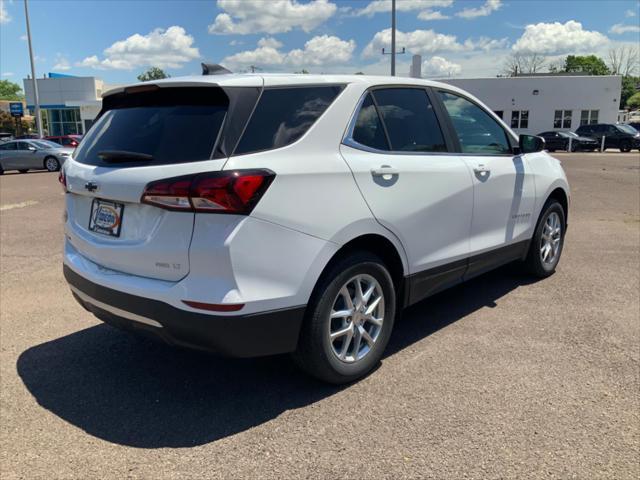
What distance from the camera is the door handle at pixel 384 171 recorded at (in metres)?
3.34

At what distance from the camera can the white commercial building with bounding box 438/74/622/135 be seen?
4375 centimetres

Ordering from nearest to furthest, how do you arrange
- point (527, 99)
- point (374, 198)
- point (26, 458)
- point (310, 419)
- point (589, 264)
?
point (26, 458)
point (310, 419)
point (374, 198)
point (589, 264)
point (527, 99)

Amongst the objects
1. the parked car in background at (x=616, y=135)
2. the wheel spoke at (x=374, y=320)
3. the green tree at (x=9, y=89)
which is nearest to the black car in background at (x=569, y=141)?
the parked car in background at (x=616, y=135)

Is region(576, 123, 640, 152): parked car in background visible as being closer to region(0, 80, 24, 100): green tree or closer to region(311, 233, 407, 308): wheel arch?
region(311, 233, 407, 308): wheel arch

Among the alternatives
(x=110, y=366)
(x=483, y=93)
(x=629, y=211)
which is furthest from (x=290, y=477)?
(x=483, y=93)

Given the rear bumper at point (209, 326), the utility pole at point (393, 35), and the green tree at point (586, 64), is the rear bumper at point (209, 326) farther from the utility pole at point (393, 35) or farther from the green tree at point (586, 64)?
the green tree at point (586, 64)

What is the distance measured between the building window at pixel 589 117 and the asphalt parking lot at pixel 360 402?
4498cm

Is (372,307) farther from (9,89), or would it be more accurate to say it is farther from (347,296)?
(9,89)

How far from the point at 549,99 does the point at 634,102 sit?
5851cm

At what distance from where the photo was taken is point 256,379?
3.56 m

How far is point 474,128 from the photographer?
178 inches

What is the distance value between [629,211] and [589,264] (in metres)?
4.64

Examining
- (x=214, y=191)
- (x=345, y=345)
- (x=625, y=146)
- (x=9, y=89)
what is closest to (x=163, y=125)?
(x=214, y=191)

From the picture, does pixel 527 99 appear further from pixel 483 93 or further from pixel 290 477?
pixel 290 477
